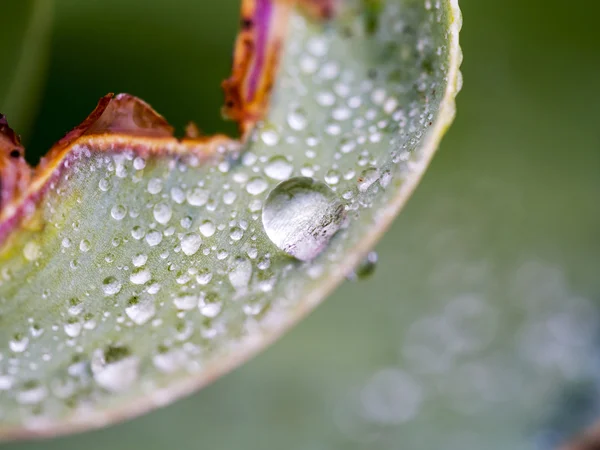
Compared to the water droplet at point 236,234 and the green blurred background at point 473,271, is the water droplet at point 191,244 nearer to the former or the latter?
the water droplet at point 236,234

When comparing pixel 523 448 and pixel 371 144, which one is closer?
pixel 371 144

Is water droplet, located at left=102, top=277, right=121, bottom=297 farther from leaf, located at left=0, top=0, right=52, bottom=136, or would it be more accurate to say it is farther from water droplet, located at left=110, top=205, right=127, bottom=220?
leaf, located at left=0, top=0, right=52, bottom=136

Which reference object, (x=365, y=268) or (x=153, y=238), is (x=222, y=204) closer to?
(x=153, y=238)

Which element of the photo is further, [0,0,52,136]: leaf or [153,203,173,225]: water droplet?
[0,0,52,136]: leaf

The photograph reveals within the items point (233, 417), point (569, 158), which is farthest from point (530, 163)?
point (233, 417)

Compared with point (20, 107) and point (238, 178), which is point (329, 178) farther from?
point (20, 107)

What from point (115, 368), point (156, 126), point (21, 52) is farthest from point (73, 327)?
point (21, 52)

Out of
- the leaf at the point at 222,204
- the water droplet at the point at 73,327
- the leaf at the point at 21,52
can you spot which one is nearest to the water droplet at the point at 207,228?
the leaf at the point at 222,204

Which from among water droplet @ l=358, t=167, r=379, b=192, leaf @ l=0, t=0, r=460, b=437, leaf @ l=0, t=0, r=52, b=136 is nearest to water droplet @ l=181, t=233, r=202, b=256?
leaf @ l=0, t=0, r=460, b=437
